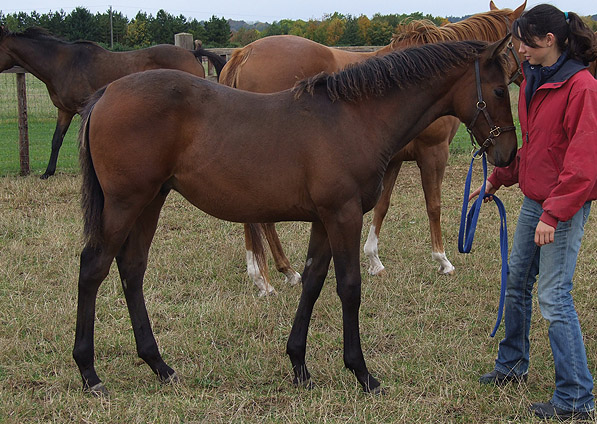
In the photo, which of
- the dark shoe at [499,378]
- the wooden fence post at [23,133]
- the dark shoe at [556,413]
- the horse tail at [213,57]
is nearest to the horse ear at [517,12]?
the dark shoe at [499,378]

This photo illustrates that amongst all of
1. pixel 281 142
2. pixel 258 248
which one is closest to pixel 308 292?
pixel 281 142

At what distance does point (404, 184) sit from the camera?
8906mm

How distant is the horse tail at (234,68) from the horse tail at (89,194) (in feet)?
7.22

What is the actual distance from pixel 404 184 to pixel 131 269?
5980mm

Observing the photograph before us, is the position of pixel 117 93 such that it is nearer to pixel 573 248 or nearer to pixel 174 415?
pixel 174 415

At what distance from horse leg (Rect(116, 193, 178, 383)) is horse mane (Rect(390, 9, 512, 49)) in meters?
2.87

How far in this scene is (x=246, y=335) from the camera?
4.16 metres

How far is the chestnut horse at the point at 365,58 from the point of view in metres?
5.27

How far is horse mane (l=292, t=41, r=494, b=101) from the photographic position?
328cm

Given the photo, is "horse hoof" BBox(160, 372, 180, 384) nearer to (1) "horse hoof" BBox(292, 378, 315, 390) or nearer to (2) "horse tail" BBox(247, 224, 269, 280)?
(1) "horse hoof" BBox(292, 378, 315, 390)

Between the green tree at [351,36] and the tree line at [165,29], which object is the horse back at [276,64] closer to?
the tree line at [165,29]

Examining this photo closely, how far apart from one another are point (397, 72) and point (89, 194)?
5.96ft

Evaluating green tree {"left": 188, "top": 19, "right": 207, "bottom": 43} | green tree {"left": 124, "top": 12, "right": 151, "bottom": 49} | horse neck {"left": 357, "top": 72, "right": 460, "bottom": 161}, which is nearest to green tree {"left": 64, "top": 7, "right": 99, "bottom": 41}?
green tree {"left": 124, "top": 12, "right": 151, "bottom": 49}

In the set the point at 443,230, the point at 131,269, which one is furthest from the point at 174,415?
the point at 443,230
